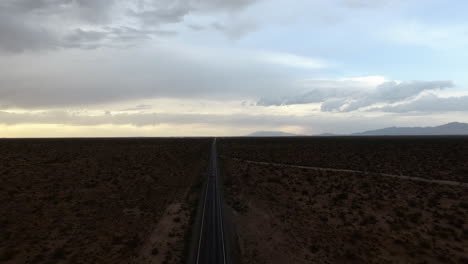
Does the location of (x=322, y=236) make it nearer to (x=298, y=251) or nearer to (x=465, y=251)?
(x=298, y=251)

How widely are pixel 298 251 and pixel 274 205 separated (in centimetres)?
1330

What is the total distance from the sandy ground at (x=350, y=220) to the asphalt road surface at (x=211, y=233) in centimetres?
185

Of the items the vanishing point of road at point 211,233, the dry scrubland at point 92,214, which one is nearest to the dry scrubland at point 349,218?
the vanishing point of road at point 211,233

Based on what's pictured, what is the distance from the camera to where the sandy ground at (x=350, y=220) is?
24.8 metres

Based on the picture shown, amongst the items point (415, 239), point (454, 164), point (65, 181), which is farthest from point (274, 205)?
point (454, 164)

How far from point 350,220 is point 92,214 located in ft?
91.8

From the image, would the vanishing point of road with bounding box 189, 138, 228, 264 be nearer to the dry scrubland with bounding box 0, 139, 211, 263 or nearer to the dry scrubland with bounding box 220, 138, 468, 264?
the dry scrubland with bounding box 0, 139, 211, 263

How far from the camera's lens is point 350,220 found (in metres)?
32.1

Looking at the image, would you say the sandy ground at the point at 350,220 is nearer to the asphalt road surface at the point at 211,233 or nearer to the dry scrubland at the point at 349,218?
the dry scrubland at the point at 349,218

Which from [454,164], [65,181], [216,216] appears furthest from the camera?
[454,164]

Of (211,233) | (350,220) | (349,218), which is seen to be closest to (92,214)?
(211,233)

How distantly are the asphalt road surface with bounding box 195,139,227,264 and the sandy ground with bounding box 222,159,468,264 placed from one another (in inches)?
72.7

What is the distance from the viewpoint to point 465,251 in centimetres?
2411

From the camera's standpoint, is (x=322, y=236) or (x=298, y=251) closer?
(x=298, y=251)
